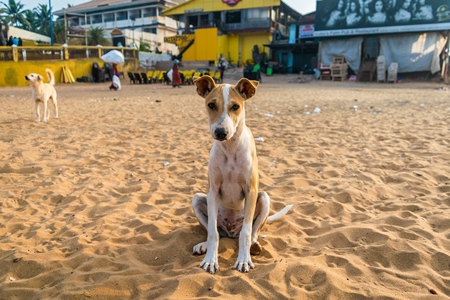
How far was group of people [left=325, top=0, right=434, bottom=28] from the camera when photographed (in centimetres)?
2530

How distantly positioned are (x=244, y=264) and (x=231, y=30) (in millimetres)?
40733

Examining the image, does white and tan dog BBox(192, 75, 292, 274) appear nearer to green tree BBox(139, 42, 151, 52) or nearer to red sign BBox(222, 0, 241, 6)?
red sign BBox(222, 0, 241, 6)

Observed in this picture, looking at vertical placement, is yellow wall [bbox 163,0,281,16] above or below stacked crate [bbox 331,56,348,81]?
above

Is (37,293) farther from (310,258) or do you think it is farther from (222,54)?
(222,54)

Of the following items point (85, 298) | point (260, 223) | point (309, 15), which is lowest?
point (85, 298)

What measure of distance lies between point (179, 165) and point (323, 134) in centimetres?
365

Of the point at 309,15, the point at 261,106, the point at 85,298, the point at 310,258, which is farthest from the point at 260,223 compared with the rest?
the point at 309,15

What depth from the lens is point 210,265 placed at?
2.65 meters

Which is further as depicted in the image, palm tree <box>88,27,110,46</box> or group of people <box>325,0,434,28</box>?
palm tree <box>88,27,110,46</box>

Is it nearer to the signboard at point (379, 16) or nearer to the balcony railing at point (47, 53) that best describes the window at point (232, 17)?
the signboard at point (379, 16)

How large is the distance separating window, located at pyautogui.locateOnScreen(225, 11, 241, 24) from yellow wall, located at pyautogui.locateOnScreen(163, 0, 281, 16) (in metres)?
0.76

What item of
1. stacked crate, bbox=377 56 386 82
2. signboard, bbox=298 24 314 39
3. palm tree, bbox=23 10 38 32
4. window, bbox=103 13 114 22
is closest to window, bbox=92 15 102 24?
window, bbox=103 13 114 22

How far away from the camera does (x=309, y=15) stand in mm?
35719

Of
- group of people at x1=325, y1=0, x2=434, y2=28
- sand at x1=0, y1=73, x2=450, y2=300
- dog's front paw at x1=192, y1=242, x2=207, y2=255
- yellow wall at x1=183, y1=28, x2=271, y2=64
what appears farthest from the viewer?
yellow wall at x1=183, y1=28, x2=271, y2=64
